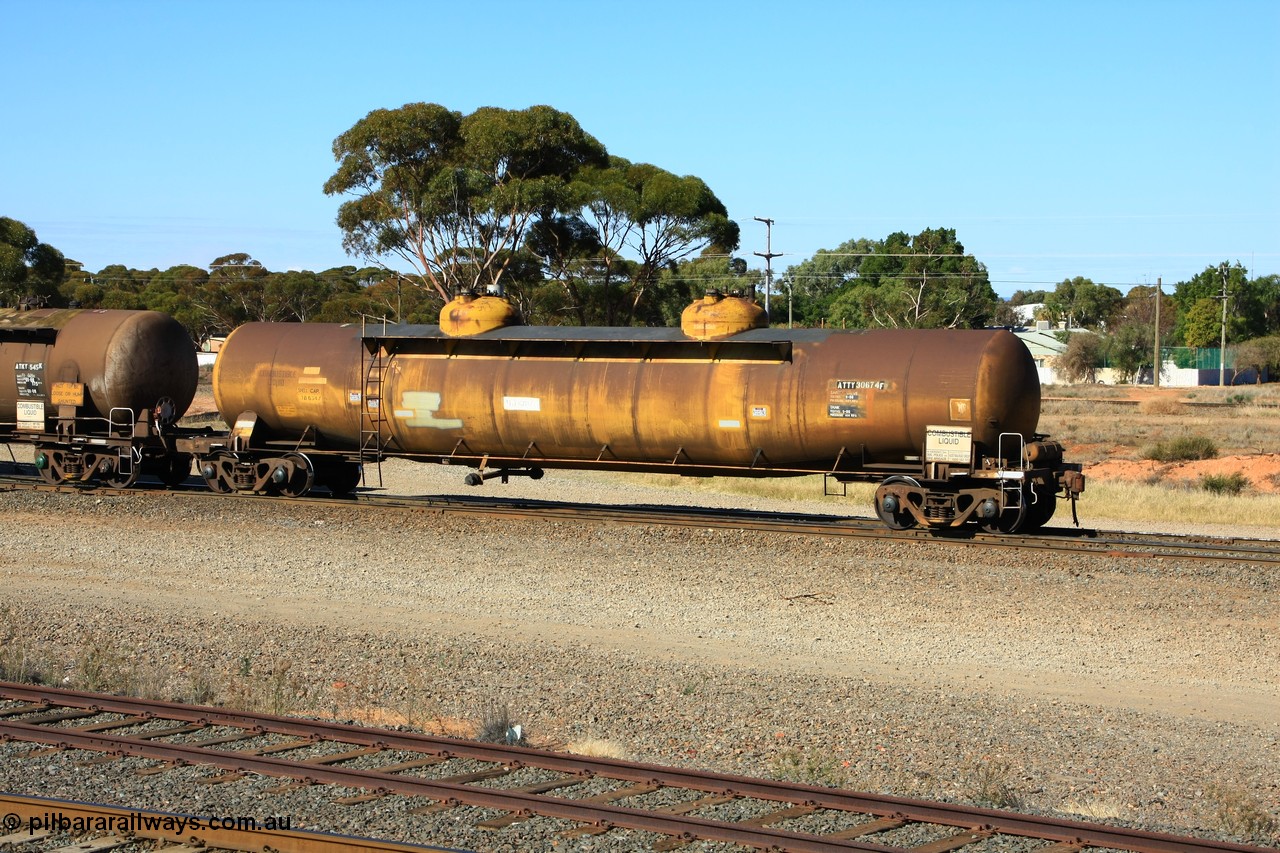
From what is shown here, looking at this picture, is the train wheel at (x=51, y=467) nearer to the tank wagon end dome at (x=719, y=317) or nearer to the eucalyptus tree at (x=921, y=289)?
the tank wagon end dome at (x=719, y=317)

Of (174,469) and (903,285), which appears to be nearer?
(174,469)

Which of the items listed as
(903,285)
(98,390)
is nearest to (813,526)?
(98,390)

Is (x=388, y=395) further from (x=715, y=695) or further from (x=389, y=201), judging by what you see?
(x=389, y=201)

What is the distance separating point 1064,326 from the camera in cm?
13300

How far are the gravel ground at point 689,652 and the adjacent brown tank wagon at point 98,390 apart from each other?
3.57m

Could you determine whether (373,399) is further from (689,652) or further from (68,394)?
(689,652)

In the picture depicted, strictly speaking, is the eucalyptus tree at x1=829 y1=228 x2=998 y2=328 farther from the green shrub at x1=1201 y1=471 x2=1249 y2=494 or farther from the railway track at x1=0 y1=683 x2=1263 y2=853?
the railway track at x1=0 y1=683 x2=1263 y2=853

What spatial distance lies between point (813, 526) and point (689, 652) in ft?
20.9

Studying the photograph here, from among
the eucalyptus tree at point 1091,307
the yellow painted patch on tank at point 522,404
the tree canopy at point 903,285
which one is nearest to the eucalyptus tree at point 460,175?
the tree canopy at point 903,285

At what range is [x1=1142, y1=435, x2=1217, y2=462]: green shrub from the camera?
38.0m

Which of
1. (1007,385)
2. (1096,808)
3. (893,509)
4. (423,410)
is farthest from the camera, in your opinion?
(423,410)

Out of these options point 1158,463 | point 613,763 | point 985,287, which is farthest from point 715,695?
point 985,287

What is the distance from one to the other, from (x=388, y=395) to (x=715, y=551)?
276 inches

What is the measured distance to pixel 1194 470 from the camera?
3519cm
